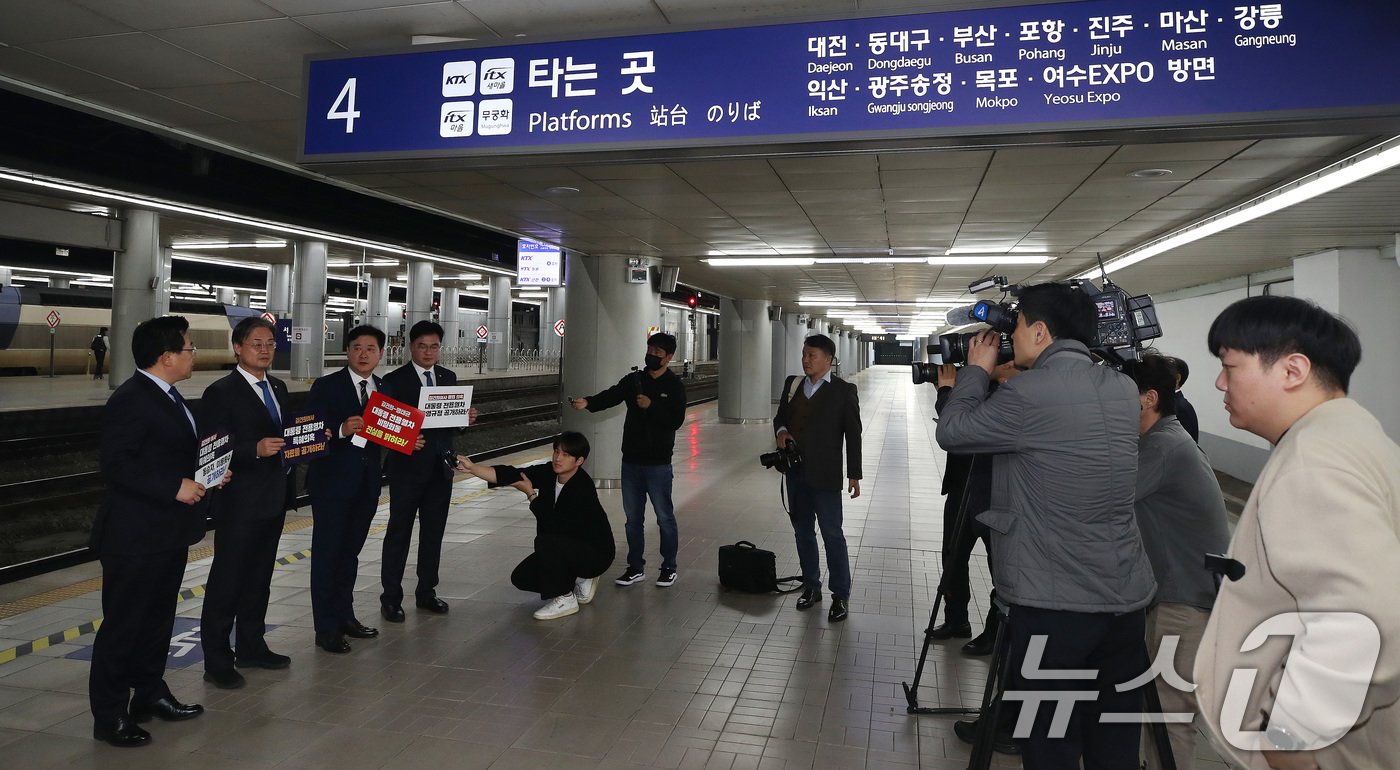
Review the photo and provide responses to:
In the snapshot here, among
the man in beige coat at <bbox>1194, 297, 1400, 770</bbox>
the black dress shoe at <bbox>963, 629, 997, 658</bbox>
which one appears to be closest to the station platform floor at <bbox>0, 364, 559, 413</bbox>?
the black dress shoe at <bbox>963, 629, 997, 658</bbox>

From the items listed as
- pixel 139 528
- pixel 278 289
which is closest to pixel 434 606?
pixel 139 528

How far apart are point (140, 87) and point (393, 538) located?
3.30 meters

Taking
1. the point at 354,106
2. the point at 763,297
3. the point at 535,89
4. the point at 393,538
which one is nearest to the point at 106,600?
the point at 393,538

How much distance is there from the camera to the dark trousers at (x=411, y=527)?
5.36m

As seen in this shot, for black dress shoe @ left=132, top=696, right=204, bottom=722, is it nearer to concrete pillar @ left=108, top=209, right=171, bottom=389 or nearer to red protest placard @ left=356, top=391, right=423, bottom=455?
red protest placard @ left=356, top=391, right=423, bottom=455

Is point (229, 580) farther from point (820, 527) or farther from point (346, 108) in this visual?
point (820, 527)

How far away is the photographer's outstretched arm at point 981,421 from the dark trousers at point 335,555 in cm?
369

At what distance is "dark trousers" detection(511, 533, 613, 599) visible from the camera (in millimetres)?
5453

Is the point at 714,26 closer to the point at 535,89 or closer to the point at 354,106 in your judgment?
the point at 535,89

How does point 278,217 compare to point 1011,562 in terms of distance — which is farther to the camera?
point 278,217

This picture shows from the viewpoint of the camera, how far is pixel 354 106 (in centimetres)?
443

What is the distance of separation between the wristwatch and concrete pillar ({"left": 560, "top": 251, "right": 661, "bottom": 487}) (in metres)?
9.86

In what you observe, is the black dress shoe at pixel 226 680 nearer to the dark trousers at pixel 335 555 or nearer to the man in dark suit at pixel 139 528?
the man in dark suit at pixel 139 528

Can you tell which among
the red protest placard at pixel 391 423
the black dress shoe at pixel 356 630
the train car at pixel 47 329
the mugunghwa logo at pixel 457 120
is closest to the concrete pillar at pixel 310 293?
the train car at pixel 47 329
